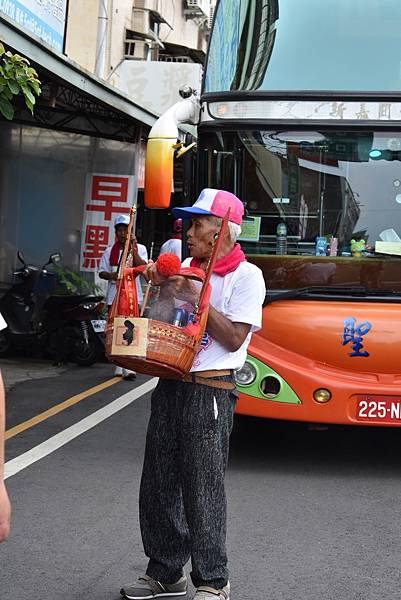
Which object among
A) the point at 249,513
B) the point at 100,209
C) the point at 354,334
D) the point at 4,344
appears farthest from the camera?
the point at 100,209

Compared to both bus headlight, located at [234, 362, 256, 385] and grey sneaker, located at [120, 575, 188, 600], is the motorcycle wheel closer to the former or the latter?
bus headlight, located at [234, 362, 256, 385]

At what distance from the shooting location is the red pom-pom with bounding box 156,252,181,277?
3.99m

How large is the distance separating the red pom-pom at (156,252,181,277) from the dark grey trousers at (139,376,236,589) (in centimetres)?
54

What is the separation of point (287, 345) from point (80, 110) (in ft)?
27.2

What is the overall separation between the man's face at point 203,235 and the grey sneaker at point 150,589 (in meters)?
1.49

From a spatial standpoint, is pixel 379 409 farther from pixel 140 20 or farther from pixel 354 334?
pixel 140 20

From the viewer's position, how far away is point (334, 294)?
7051 mm

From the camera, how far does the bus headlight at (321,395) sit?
268 inches

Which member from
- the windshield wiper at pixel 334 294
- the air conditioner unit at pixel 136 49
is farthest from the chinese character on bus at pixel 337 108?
the air conditioner unit at pixel 136 49

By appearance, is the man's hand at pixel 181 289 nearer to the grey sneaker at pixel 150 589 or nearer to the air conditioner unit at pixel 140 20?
the grey sneaker at pixel 150 589

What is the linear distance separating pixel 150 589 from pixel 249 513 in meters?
1.61

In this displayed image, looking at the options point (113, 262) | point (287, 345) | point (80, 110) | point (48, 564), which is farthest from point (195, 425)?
point (80, 110)

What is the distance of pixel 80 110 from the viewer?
47.0 ft

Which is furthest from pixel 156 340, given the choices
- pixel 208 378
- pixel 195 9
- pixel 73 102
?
pixel 195 9
